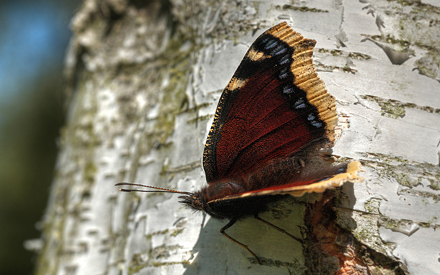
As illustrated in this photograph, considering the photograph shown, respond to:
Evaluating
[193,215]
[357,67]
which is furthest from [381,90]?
[193,215]

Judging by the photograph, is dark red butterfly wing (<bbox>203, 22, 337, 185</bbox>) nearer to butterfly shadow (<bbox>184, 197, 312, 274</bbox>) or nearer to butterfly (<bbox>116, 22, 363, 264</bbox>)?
butterfly (<bbox>116, 22, 363, 264</bbox>)

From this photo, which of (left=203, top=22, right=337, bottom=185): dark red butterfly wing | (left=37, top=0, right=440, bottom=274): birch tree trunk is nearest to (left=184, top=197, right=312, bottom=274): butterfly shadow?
(left=37, top=0, right=440, bottom=274): birch tree trunk

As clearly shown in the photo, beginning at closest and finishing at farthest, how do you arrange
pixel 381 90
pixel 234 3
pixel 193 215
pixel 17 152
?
pixel 381 90 < pixel 193 215 < pixel 234 3 < pixel 17 152

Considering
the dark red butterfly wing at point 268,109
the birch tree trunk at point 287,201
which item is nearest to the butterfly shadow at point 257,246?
the birch tree trunk at point 287,201

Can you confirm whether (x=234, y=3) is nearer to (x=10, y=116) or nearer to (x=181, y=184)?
(x=181, y=184)

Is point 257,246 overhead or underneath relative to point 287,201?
underneath

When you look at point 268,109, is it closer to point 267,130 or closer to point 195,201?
point 267,130

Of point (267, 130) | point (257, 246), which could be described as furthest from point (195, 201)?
point (267, 130)
